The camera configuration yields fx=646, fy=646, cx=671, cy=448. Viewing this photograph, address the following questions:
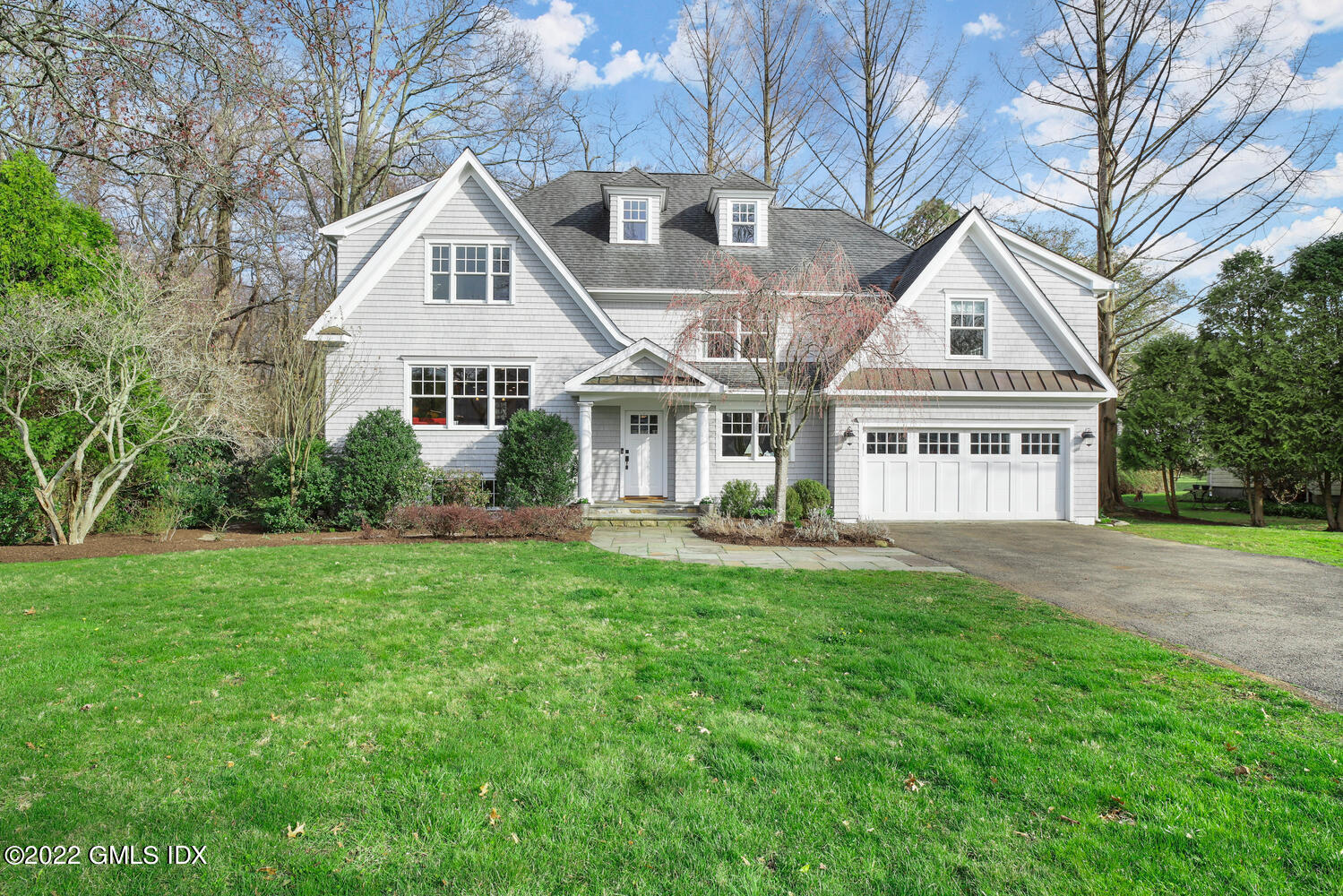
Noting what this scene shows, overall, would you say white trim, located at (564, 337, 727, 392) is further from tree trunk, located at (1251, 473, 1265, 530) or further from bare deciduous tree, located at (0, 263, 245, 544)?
tree trunk, located at (1251, 473, 1265, 530)

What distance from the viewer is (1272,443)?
16219mm

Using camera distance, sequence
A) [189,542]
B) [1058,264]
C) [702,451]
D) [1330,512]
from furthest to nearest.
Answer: [1058,264], [1330,512], [702,451], [189,542]

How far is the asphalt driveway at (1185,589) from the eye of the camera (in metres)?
5.69

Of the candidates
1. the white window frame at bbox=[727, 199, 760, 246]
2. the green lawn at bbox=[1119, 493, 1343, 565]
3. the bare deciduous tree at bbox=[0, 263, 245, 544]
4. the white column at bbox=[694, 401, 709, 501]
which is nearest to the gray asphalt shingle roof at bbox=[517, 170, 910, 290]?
the white window frame at bbox=[727, 199, 760, 246]

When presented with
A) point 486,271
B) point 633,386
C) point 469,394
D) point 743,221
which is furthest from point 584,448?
point 743,221

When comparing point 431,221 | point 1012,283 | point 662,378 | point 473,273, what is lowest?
point 662,378

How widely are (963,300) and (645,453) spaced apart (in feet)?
29.4

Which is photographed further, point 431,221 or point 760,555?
point 431,221

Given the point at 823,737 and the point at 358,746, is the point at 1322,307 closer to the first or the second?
the point at 823,737

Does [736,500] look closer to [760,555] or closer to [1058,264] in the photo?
[760,555]

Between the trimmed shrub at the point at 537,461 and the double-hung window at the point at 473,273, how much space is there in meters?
3.36

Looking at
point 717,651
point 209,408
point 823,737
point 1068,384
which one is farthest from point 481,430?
point 1068,384

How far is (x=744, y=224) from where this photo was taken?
722 inches

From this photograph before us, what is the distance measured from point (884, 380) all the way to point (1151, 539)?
248 inches
